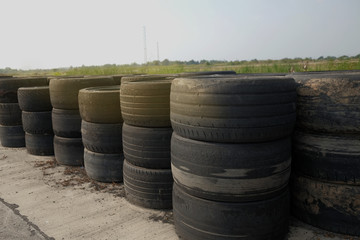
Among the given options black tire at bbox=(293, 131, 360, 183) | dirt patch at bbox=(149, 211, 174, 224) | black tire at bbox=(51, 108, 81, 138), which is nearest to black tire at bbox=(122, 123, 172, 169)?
dirt patch at bbox=(149, 211, 174, 224)

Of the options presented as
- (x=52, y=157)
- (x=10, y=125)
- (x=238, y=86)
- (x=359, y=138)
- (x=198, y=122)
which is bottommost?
(x=52, y=157)

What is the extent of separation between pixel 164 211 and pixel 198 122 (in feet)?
4.84

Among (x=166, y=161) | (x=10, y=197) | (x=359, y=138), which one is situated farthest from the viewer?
(x=10, y=197)

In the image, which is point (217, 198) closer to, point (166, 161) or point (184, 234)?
point (184, 234)

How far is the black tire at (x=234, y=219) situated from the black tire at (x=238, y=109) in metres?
0.55

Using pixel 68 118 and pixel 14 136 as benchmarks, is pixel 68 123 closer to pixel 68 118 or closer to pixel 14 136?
pixel 68 118

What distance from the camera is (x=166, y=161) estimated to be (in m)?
3.37

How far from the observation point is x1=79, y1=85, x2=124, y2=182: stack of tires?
412 centimetres

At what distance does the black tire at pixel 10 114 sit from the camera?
6586 millimetres

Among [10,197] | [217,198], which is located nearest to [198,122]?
[217,198]

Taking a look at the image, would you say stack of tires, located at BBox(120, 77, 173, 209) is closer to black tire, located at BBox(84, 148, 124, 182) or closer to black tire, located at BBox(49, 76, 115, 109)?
black tire, located at BBox(84, 148, 124, 182)

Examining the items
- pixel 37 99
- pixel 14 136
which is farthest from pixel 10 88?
pixel 37 99

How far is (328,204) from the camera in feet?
9.18

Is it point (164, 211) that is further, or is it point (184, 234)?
point (164, 211)
